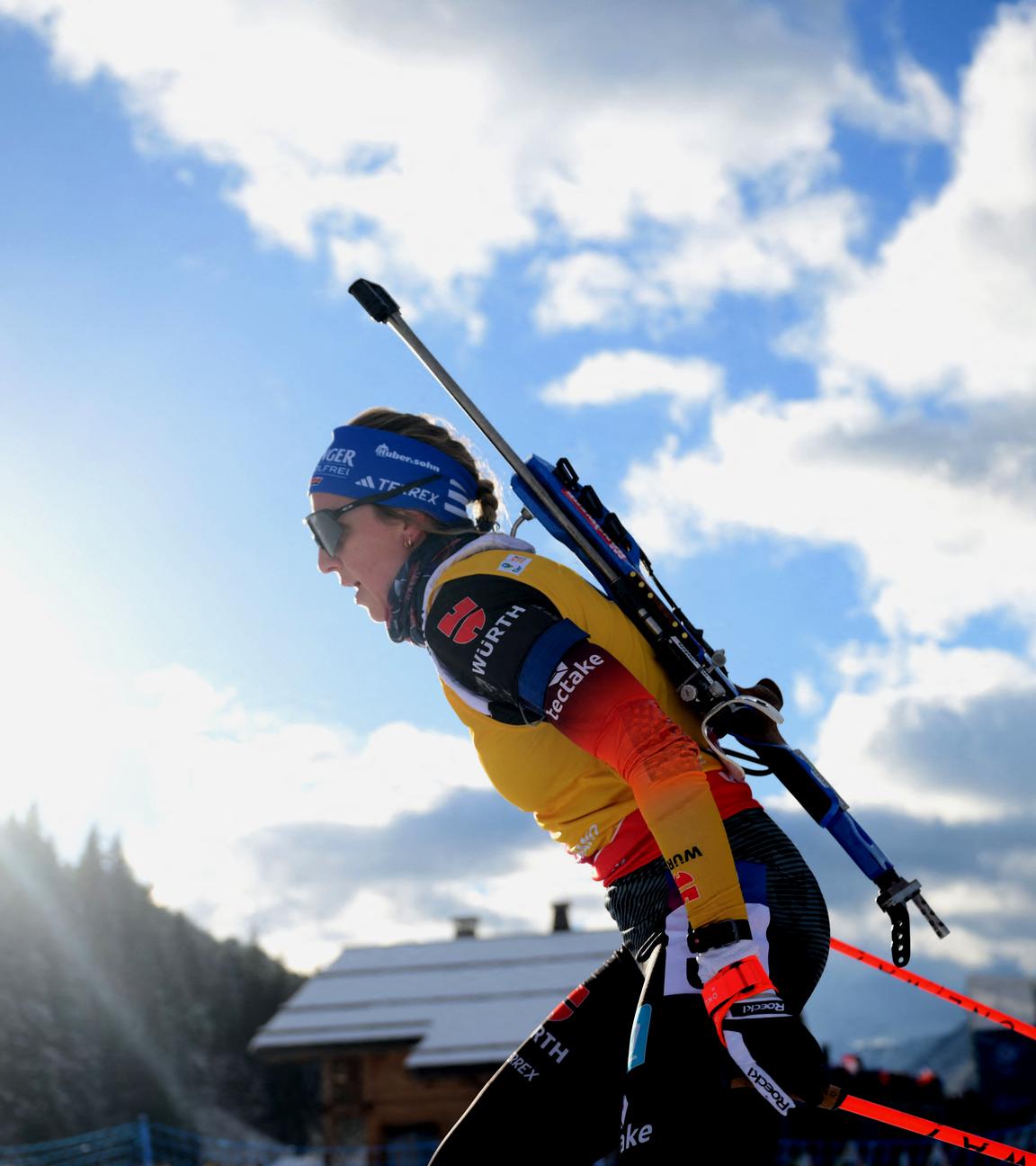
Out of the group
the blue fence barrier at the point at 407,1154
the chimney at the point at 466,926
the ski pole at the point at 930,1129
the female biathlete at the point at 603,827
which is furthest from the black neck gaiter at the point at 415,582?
the chimney at the point at 466,926

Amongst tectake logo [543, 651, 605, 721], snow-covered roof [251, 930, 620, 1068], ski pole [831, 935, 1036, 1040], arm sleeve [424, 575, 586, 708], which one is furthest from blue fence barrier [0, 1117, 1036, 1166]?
tectake logo [543, 651, 605, 721]

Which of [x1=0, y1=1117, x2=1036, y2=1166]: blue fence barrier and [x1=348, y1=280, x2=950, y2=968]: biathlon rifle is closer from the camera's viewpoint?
[x1=348, y1=280, x2=950, y2=968]: biathlon rifle

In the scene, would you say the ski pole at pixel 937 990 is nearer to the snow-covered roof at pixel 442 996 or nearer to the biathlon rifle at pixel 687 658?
the biathlon rifle at pixel 687 658

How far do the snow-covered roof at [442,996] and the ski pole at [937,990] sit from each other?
46.5ft

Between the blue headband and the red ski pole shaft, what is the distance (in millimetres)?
1651

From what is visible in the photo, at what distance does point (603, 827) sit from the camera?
280 cm

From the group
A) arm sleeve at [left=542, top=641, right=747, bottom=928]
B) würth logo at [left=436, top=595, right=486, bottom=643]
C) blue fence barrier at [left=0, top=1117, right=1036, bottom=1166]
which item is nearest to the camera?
arm sleeve at [left=542, top=641, right=747, bottom=928]

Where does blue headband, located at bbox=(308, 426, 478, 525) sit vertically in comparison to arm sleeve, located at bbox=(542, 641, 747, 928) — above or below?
above

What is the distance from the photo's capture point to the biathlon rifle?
117 inches

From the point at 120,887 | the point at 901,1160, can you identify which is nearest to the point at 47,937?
the point at 120,887

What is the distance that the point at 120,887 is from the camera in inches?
2048

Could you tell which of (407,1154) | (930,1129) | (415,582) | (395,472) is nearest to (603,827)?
(415,582)

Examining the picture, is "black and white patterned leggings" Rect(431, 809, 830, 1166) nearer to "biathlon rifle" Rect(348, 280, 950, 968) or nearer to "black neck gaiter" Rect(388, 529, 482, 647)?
"biathlon rifle" Rect(348, 280, 950, 968)

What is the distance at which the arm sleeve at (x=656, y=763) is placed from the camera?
2.36m
